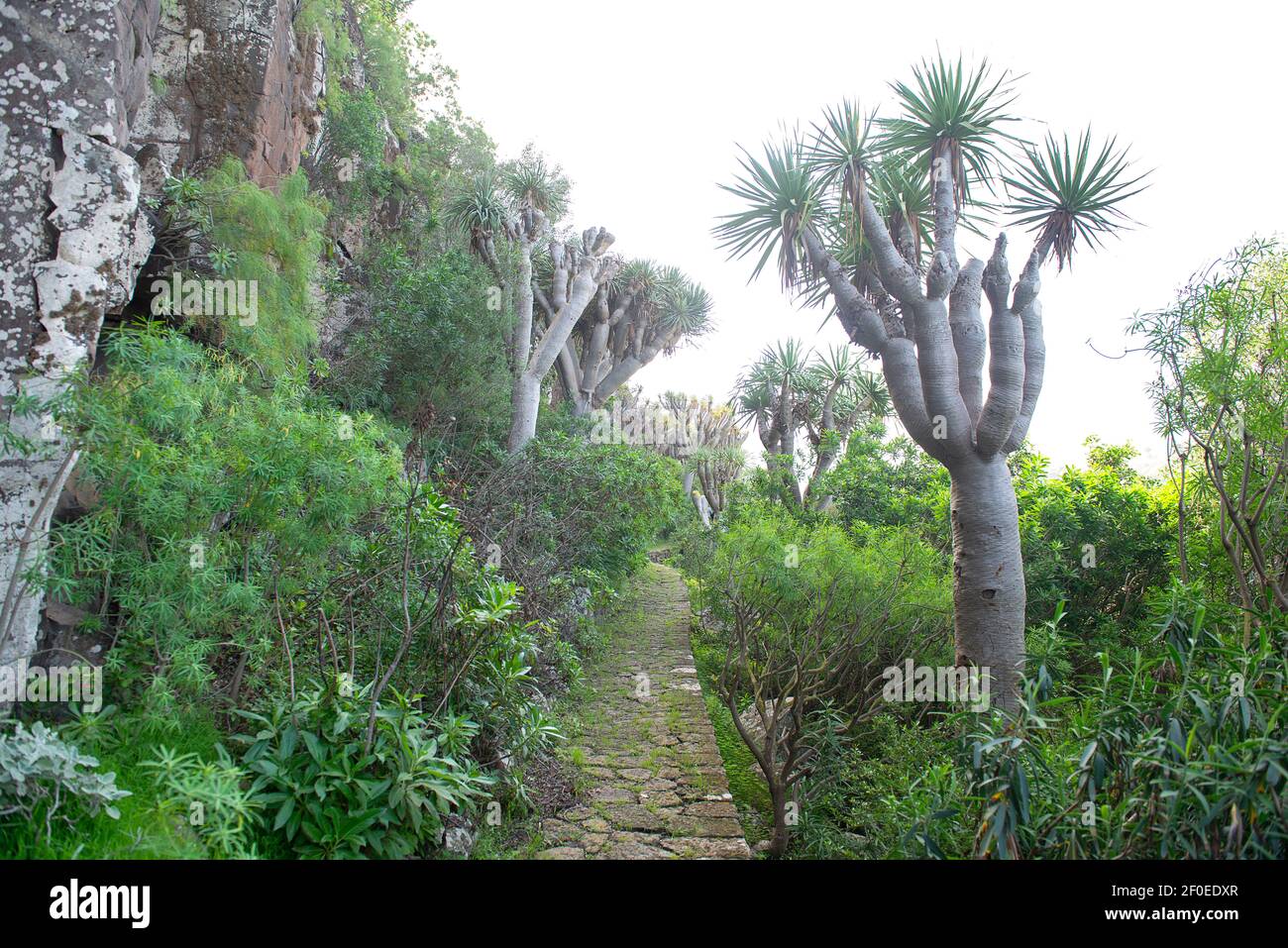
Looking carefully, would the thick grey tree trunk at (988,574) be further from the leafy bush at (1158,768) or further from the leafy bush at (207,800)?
the leafy bush at (207,800)

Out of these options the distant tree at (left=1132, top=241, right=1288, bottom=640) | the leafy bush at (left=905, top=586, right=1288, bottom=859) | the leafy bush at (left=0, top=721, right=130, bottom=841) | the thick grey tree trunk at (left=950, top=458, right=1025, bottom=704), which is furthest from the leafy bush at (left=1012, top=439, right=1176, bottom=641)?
the leafy bush at (left=0, top=721, right=130, bottom=841)

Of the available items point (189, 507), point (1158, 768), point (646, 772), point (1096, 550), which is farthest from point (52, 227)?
point (1096, 550)

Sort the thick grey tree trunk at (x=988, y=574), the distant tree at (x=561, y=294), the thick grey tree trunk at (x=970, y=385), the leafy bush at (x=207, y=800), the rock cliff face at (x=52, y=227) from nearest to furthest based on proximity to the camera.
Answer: the leafy bush at (x=207, y=800)
the rock cliff face at (x=52, y=227)
the thick grey tree trunk at (x=988, y=574)
the thick grey tree trunk at (x=970, y=385)
the distant tree at (x=561, y=294)

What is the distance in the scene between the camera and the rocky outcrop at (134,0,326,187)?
5840 millimetres

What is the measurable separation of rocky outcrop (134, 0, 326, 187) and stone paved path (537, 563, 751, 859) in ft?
19.2

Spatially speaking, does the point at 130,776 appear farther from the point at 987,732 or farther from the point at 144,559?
the point at 987,732

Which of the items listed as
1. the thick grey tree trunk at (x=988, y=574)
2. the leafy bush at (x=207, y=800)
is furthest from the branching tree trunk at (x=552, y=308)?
the leafy bush at (x=207, y=800)

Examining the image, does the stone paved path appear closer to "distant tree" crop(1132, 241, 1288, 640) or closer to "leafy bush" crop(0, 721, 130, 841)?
"leafy bush" crop(0, 721, 130, 841)

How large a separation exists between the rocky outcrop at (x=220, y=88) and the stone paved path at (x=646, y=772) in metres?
5.85

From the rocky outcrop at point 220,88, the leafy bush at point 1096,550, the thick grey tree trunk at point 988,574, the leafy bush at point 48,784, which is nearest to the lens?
the leafy bush at point 48,784

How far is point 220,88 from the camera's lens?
6.07 metres

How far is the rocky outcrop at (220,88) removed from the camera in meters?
5.84

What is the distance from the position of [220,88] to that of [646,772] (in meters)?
6.93
